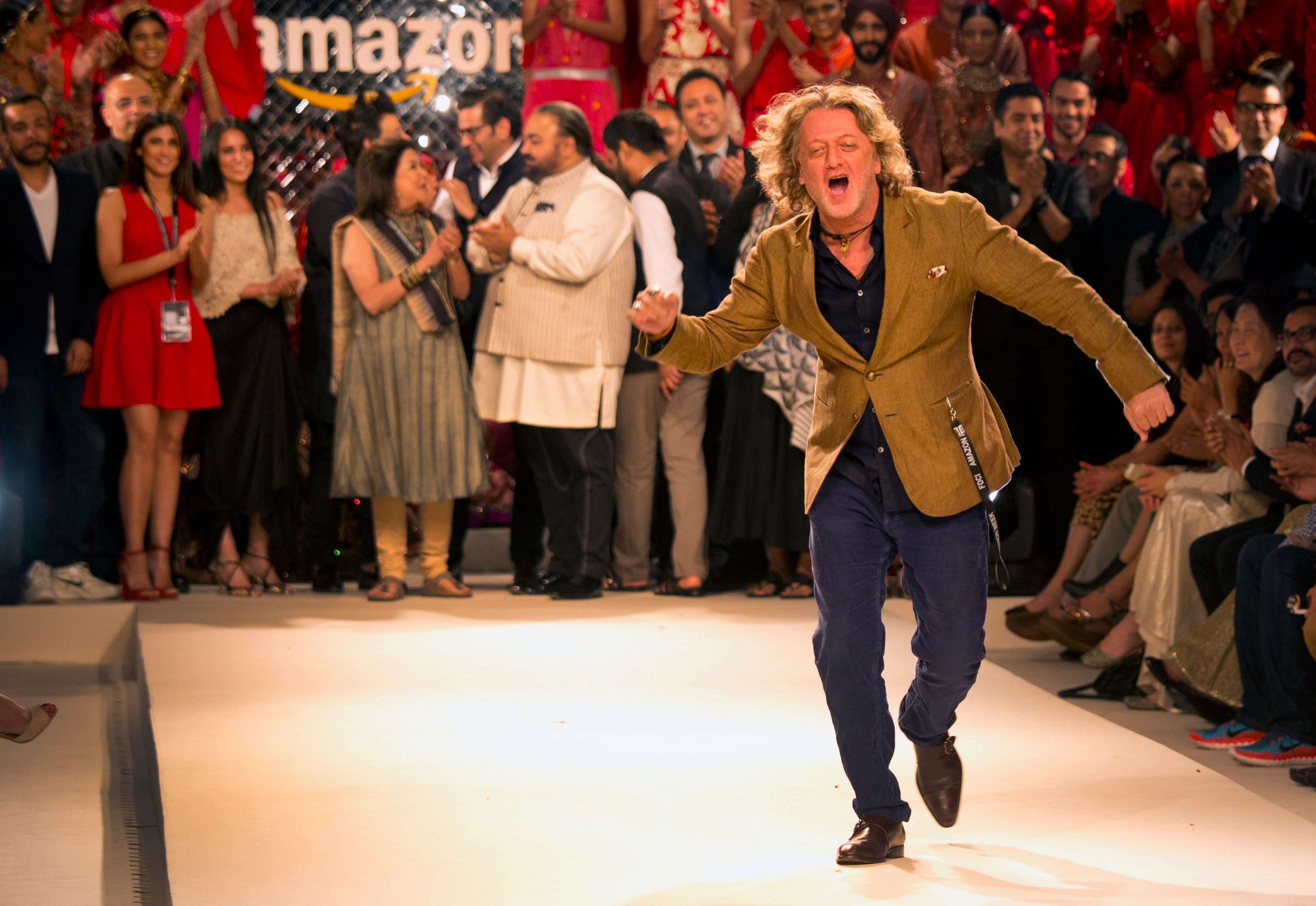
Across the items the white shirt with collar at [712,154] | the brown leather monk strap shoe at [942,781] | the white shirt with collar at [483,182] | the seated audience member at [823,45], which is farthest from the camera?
the seated audience member at [823,45]

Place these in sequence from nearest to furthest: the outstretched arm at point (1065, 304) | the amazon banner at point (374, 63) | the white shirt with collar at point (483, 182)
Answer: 1. the outstretched arm at point (1065, 304)
2. the white shirt with collar at point (483, 182)
3. the amazon banner at point (374, 63)

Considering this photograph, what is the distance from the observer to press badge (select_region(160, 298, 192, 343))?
5727mm

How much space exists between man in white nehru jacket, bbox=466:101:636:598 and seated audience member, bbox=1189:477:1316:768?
2.53 metres

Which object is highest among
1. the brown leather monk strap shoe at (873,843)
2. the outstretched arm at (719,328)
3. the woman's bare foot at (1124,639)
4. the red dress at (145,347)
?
the outstretched arm at (719,328)

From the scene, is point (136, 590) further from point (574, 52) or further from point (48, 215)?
point (574, 52)

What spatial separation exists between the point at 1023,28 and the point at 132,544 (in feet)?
14.5

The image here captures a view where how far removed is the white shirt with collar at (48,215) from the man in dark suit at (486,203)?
54.9 inches

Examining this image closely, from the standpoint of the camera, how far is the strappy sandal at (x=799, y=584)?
5812mm

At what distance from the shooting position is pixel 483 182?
21.4 ft

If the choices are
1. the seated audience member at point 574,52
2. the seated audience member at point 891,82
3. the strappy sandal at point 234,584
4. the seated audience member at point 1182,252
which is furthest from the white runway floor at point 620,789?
the seated audience member at point 574,52

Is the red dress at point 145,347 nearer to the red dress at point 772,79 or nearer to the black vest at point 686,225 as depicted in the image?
the black vest at point 686,225

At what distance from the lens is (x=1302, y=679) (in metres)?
3.69

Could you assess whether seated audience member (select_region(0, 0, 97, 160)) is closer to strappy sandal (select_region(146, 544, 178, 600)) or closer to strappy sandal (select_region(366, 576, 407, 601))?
strappy sandal (select_region(146, 544, 178, 600))

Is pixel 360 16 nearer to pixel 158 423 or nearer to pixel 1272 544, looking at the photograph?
pixel 158 423
